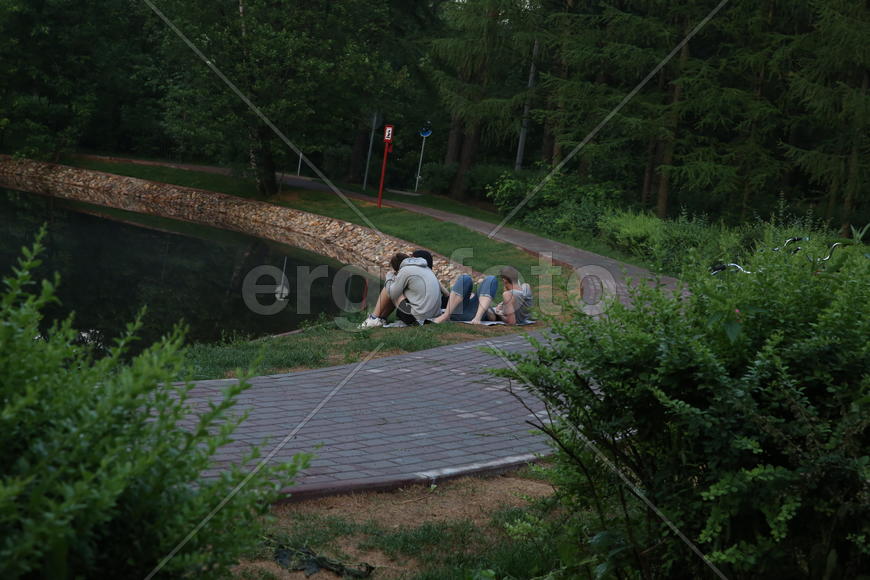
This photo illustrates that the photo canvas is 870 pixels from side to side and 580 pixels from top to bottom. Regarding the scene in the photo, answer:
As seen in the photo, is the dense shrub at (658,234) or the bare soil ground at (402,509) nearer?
the bare soil ground at (402,509)

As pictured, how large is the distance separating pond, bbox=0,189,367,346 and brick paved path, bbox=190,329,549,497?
11.9ft

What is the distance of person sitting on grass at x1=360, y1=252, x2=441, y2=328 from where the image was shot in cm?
1170

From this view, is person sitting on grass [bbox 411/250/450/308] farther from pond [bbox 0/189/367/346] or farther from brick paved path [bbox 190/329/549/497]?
brick paved path [bbox 190/329/549/497]

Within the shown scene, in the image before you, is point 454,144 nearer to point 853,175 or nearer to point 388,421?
point 853,175

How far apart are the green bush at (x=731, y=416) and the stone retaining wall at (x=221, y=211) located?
49.2ft

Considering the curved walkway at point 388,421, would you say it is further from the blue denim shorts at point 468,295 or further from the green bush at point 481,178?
the green bush at point 481,178

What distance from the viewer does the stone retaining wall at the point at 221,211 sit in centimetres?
2334

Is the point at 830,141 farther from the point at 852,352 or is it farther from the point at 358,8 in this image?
the point at 852,352

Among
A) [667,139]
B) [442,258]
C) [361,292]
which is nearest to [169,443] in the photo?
[361,292]

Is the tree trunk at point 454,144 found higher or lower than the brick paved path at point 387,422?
higher

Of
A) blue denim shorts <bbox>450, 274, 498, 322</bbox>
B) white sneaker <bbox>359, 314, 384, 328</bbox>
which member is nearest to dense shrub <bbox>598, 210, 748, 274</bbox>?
blue denim shorts <bbox>450, 274, 498, 322</bbox>

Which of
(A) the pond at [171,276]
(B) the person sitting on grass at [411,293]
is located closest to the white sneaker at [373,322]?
(B) the person sitting on grass at [411,293]

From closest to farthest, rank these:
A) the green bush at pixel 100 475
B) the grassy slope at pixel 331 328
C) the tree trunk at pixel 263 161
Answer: the green bush at pixel 100 475 < the grassy slope at pixel 331 328 < the tree trunk at pixel 263 161

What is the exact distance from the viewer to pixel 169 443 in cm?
239
